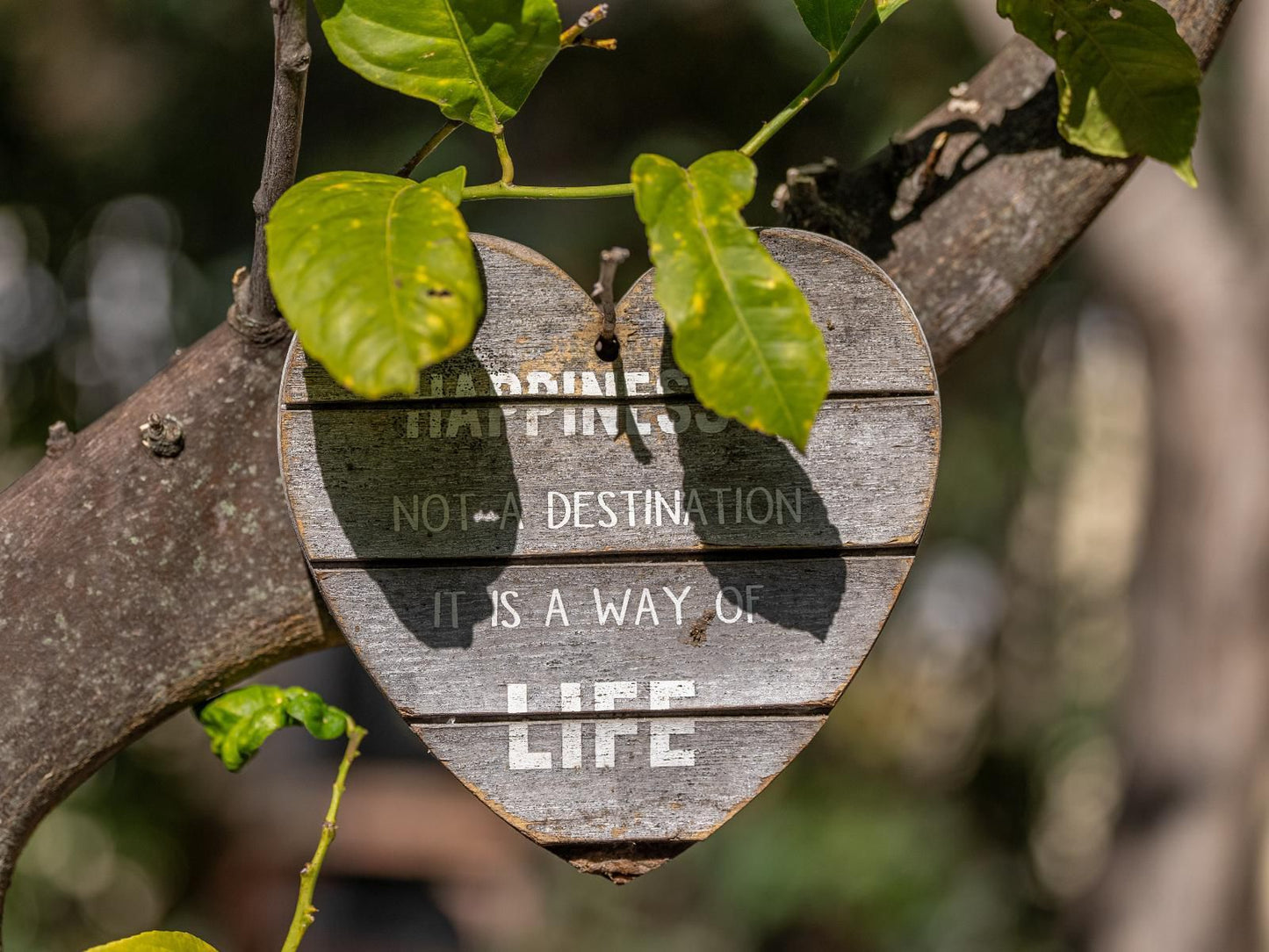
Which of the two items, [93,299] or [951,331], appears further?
[93,299]

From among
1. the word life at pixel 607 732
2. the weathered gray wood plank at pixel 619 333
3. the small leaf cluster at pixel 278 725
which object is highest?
the weathered gray wood plank at pixel 619 333

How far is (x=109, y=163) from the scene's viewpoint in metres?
2.49

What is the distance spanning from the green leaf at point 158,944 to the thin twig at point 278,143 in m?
0.39

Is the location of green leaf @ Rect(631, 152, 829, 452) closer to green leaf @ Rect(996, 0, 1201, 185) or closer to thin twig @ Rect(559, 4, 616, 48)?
thin twig @ Rect(559, 4, 616, 48)

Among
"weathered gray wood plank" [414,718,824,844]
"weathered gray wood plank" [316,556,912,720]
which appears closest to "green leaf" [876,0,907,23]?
"weathered gray wood plank" [316,556,912,720]

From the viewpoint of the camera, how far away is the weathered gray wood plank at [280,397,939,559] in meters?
0.68

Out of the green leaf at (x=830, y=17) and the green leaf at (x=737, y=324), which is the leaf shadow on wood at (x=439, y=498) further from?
the green leaf at (x=830, y=17)

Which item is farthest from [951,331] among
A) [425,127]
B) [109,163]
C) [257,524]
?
[109,163]

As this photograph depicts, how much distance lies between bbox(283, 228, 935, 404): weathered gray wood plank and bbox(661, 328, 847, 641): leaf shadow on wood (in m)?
0.03

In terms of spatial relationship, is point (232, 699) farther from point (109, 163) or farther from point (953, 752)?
point (953, 752)

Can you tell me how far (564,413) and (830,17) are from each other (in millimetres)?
295

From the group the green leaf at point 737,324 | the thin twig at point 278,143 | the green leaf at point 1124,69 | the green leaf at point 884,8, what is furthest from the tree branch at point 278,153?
the green leaf at point 1124,69

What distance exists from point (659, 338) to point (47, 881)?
104 inches

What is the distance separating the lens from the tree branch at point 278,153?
615 mm
